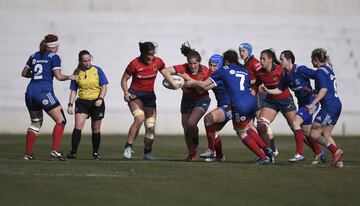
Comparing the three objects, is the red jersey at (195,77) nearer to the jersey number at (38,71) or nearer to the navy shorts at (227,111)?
the navy shorts at (227,111)

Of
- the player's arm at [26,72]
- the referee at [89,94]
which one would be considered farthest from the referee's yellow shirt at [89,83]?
the player's arm at [26,72]

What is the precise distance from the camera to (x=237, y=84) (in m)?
15.5

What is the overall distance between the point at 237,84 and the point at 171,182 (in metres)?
3.43

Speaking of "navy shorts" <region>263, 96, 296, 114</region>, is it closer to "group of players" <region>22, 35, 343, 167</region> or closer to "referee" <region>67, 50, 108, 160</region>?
"group of players" <region>22, 35, 343, 167</region>

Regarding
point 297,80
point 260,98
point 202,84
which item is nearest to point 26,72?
point 202,84

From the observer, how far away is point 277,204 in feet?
34.0

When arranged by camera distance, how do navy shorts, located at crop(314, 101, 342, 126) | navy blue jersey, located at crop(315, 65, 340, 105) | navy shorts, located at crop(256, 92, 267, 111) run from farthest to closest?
navy shorts, located at crop(256, 92, 267, 111)
navy shorts, located at crop(314, 101, 342, 126)
navy blue jersey, located at crop(315, 65, 340, 105)

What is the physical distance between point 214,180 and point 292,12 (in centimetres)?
1760

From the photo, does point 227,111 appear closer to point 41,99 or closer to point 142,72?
point 142,72

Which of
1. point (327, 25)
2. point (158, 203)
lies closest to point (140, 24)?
point (327, 25)

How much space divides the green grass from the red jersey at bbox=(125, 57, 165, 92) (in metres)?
1.31

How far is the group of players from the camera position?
1548cm

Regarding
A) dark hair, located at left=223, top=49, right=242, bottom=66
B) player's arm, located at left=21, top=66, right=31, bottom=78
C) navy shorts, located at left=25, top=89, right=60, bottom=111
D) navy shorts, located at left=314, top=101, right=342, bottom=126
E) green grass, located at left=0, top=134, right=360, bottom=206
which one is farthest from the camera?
player's arm, located at left=21, top=66, right=31, bottom=78

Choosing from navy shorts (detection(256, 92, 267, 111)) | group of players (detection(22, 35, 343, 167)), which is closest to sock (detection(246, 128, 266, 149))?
group of players (detection(22, 35, 343, 167))
